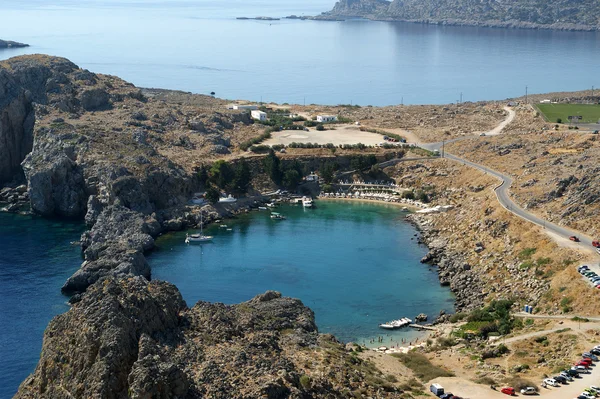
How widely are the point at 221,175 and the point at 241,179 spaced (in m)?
2.44

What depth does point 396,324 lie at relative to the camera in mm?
58156

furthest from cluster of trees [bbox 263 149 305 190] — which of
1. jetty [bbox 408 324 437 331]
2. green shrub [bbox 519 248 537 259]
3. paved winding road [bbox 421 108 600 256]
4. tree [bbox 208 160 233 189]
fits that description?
jetty [bbox 408 324 437 331]

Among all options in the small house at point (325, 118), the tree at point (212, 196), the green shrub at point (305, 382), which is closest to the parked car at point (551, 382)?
the green shrub at point (305, 382)

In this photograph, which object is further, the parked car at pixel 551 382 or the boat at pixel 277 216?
the boat at pixel 277 216


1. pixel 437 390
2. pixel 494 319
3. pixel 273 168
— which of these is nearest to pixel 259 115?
pixel 273 168

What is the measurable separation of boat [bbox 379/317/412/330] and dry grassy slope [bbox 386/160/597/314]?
7.38m

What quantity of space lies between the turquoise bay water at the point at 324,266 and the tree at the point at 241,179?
14.0 ft

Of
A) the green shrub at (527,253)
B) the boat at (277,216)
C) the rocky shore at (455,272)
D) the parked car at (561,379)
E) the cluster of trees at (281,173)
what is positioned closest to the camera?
the parked car at (561,379)

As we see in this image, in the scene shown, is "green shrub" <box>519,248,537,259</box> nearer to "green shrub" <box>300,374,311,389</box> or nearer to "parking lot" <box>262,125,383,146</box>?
"green shrub" <box>300,374,311,389</box>

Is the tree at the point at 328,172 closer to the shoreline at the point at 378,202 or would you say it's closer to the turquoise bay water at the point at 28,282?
the shoreline at the point at 378,202

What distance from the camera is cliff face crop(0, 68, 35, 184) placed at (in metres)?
99.0

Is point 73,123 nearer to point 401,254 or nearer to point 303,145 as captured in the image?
point 303,145

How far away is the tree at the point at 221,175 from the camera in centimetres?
9325

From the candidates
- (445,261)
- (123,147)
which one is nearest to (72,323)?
(445,261)
